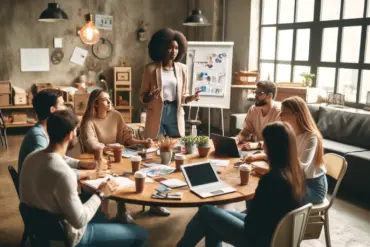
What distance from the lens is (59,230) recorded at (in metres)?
1.98

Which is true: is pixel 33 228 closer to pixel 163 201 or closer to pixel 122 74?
pixel 163 201

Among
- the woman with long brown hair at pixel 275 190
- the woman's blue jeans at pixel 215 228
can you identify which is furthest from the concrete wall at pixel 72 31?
the woman with long brown hair at pixel 275 190

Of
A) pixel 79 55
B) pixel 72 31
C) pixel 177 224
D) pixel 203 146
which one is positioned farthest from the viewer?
pixel 79 55

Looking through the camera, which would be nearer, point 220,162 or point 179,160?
point 179,160

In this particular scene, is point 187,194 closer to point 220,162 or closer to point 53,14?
point 220,162

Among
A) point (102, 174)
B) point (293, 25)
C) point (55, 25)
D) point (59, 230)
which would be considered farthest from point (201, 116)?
point (59, 230)

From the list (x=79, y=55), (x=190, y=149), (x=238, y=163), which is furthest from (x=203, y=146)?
(x=79, y=55)

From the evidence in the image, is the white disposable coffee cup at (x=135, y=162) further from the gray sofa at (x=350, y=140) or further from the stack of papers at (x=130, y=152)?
the gray sofa at (x=350, y=140)

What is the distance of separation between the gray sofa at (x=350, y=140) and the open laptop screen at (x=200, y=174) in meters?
2.42

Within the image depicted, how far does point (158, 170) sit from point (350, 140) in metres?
3.16

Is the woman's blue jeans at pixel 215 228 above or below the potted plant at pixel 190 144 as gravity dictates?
below

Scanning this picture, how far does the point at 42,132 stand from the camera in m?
2.69

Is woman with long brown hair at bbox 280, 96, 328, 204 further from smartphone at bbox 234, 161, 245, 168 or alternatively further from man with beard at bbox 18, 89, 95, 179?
man with beard at bbox 18, 89, 95, 179

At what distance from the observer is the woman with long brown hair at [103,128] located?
3.31 m
